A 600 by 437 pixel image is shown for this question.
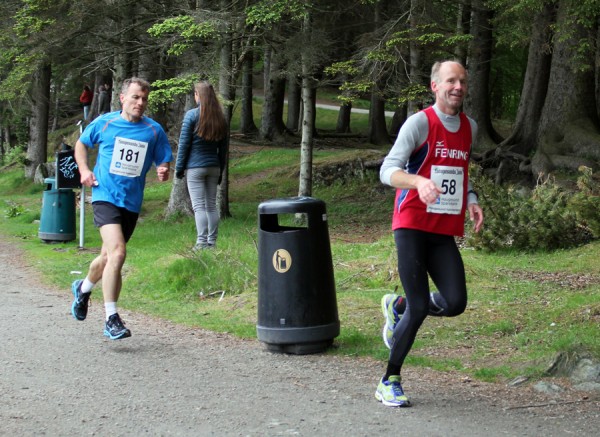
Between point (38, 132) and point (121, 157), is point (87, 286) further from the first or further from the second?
point (38, 132)

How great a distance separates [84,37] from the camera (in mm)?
19797

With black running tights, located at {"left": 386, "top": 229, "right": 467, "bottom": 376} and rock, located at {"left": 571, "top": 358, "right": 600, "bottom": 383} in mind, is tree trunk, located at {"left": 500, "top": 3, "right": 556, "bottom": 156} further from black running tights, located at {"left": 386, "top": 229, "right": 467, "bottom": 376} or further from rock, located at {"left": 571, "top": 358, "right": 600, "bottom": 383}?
black running tights, located at {"left": 386, "top": 229, "right": 467, "bottom": 376}

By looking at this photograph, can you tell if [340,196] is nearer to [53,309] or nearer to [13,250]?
[13,250]

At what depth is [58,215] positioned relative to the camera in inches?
647

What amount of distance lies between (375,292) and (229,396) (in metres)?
4.07

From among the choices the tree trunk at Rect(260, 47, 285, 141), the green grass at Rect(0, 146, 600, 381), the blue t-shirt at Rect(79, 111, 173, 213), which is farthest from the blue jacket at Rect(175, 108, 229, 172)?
the tree trunk at Rect(260, 47, 285, 141)

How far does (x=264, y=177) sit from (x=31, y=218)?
6.51 metres

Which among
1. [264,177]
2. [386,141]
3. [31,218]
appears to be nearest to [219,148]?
[31,218]

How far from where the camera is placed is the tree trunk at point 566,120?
19469 mm

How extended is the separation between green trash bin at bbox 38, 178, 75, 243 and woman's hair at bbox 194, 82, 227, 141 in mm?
5350

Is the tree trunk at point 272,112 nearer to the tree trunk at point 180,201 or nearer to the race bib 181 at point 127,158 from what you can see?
the tree trunk at point 180,201

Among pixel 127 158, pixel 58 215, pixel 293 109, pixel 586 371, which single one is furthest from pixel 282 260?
pixel 293 109

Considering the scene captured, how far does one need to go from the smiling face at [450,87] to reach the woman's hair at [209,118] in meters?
6.16

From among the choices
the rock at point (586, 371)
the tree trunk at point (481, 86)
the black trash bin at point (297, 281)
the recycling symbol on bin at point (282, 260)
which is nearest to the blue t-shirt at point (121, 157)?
the black trash bin at point (297, 281)
